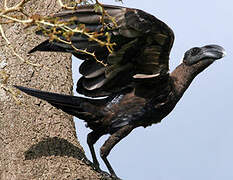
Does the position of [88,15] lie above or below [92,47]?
above

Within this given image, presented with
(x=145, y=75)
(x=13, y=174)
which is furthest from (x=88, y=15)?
(x=13, y=174)

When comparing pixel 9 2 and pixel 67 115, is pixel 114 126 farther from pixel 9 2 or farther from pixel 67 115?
pixel 9 2

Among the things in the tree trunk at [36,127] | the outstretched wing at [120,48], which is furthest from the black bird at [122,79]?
the tree trunk at [36,127]

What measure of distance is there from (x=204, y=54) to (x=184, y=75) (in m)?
0.26

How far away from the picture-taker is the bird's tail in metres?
4.11

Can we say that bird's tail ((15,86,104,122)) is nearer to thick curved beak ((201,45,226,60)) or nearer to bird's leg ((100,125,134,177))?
bird's leg ((100,125,134,177))

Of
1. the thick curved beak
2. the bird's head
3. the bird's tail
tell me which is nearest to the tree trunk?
the bird's tail

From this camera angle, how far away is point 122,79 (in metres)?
4.25

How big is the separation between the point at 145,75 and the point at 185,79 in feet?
1.44

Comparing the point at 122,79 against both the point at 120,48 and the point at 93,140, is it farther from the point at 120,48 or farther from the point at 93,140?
the point at 93,140

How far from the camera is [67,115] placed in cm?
434

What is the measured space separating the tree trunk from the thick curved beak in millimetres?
Answer: 1285

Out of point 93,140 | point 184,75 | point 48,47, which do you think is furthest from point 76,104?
point 184,75

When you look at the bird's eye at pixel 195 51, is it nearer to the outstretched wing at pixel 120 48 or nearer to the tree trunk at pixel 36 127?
the outstretched wing at pixel 120 48
